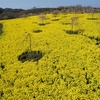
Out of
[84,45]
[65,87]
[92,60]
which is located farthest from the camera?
[84,45]

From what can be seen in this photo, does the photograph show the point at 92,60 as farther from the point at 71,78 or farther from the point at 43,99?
the point at 43,99

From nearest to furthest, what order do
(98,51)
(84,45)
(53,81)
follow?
(53,81) < (98,51) < (84,45)

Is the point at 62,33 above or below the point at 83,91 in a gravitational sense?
above

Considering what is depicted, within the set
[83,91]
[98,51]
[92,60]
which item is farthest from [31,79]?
[98,51]

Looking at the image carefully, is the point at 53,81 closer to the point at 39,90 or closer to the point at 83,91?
the point at 39,90

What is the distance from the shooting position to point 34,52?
23281 millimetres

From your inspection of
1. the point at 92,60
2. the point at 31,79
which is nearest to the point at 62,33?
the point at 92,60

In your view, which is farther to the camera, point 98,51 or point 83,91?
point 98,51

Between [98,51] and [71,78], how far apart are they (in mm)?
5922

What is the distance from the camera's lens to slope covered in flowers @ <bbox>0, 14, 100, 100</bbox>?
15.8 metres

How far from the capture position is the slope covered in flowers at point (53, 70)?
15844 mm

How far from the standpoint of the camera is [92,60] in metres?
20.1

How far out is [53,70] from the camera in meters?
18.9

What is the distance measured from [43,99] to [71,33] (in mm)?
15917
